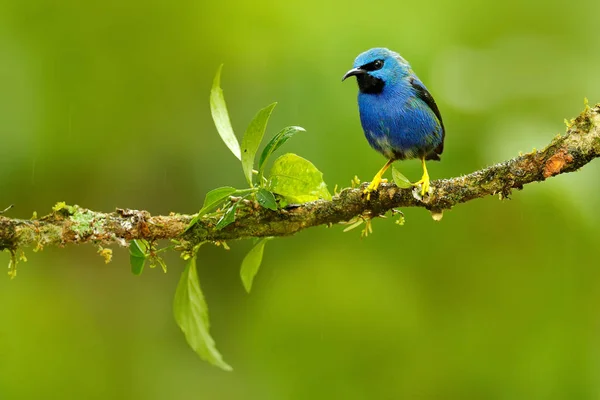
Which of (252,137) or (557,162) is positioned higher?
(252,137)

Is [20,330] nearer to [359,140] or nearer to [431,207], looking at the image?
[359,140]

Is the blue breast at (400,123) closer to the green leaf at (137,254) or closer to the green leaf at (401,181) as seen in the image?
the green leaf at (401,181)

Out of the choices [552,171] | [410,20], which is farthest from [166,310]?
[552,171]

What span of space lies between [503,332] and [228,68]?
2.97 metres

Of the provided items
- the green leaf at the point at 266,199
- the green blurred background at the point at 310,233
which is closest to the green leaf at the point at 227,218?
the green leaf at the point at 266,199

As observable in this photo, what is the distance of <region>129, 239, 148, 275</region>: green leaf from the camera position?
2.58 meters

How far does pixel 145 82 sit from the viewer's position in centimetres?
557

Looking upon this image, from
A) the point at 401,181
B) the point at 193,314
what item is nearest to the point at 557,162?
the point at 401,181

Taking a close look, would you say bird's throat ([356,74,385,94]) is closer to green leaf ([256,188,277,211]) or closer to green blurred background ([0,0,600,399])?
green leaf ([256,188,277,211])

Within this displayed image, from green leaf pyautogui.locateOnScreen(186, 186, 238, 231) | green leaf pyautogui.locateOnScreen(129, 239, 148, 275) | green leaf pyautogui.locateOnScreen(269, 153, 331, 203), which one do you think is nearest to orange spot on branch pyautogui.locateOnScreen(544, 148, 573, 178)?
green leaf pyautogui.locateOnScreen(269, 153, 331, 203)

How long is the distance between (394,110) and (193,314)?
4.32 feet

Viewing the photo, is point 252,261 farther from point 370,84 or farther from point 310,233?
point 310,233

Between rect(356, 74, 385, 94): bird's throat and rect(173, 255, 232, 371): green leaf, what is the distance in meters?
1.22

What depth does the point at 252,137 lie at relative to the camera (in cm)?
243
